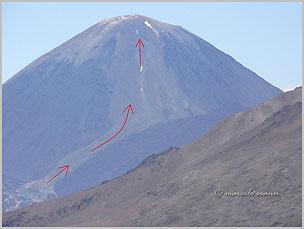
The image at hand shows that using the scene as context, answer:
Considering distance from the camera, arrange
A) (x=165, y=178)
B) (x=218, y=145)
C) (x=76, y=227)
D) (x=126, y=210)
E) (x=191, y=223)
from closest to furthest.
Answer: (x=191, y=223) < (x=76, y=227) < (x=126, y=210) < (x=165, y=178) < (x=218, y=145)

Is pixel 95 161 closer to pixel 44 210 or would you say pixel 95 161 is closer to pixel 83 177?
pixel 83 177

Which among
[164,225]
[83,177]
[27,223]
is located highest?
[164,225]

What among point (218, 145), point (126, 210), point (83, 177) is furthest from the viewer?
point (83, 177)

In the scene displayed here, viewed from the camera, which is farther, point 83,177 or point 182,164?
point 83,177

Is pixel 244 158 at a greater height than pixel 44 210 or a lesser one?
greater

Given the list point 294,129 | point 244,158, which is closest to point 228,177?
point 244,158

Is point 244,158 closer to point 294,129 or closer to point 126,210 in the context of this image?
point 294,129
